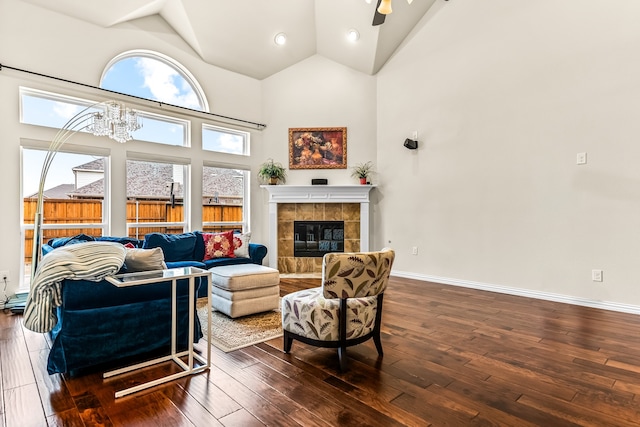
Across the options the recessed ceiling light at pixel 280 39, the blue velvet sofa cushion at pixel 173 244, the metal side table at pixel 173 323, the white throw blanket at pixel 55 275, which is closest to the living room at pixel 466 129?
the recessed ceiling light at pixel 280 39

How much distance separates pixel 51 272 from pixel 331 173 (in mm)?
4702

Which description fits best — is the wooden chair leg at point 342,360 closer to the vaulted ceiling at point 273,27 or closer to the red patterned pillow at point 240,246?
the red patterned pillow at point 240,246

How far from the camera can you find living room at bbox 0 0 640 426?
12.6 feet

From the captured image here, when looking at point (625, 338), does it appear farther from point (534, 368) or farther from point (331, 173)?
point (331, 173)

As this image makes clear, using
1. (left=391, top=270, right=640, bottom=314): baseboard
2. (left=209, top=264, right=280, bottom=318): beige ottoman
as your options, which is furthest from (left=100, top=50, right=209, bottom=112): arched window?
(left=391, top=270, right=640, bottom=314): baseboard

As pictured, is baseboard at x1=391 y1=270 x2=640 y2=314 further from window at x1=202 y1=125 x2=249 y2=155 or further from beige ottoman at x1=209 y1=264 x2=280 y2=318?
window at x1=202 y1=125 x2=249 y2=155

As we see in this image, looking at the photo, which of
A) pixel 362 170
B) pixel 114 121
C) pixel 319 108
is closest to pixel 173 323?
pixel 114 121

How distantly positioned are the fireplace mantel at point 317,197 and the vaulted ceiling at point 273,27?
2.18 metres

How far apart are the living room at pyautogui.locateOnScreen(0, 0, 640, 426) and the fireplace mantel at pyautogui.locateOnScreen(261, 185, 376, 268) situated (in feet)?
0.79

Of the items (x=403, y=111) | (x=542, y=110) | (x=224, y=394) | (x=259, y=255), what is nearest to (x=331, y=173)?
(x=403, y=111)

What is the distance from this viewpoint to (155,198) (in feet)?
17.0

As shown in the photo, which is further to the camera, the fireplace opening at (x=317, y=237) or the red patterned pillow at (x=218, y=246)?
the fireplace opening at (x=317, y=237)

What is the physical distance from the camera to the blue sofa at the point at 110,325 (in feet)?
7.25

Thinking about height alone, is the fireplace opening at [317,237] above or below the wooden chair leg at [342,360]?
above
